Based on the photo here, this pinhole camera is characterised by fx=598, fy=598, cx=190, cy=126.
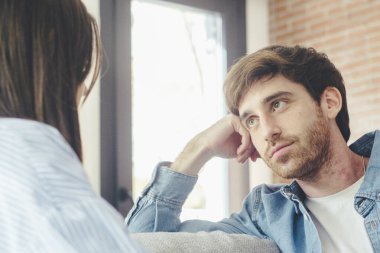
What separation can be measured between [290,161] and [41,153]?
3.83 feet

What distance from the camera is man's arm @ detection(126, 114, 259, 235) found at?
1.73m

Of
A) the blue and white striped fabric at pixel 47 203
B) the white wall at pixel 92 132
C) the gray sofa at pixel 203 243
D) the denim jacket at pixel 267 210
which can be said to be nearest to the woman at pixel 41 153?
the blue and white striped fabric at pixel 47 203

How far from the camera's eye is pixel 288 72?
1.77 metres

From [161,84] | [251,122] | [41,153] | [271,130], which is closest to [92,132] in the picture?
[161,84]

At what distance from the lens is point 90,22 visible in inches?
31.3

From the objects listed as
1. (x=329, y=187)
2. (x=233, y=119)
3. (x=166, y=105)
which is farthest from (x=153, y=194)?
(x=166, y=105)

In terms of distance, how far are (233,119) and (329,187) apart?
14.4 inches

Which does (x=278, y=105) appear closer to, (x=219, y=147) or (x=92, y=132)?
(x=219, y=147)

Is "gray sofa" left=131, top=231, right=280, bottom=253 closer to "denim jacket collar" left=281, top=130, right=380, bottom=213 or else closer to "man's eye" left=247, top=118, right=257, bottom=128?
"denim jacket collar" left=281, top=130, right=380, bottom=213

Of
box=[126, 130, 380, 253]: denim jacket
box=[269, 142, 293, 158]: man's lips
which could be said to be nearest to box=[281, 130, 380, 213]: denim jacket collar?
box=[126, 130, 380, 253]: denim jacket

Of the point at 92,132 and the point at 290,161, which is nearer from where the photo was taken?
the point at 290,161

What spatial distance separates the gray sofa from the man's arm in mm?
117

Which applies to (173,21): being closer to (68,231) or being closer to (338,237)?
(338,237)

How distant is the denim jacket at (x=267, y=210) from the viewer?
5.14 feet
